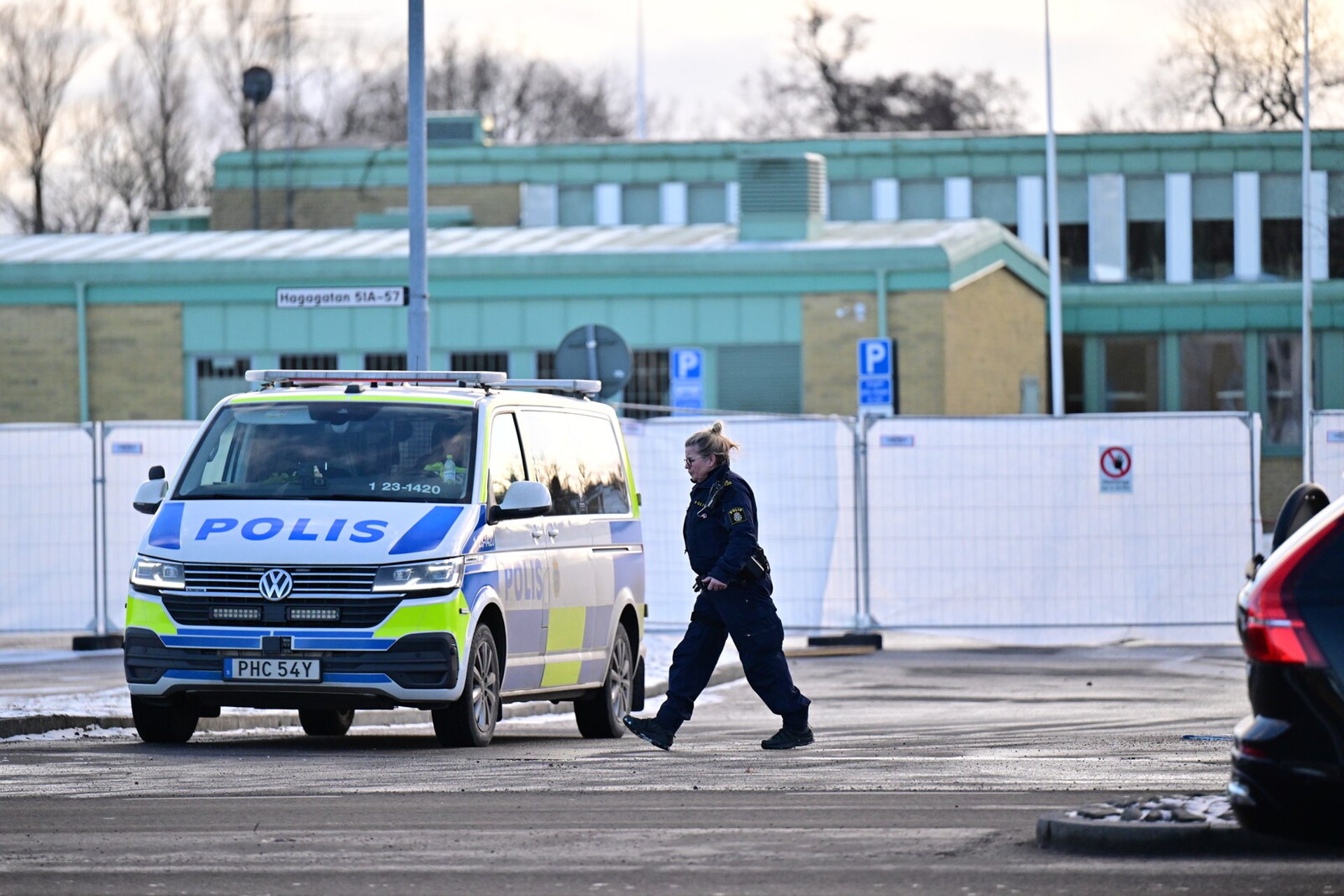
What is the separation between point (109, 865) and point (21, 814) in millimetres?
1579

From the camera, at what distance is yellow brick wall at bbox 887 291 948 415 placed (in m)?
36.9

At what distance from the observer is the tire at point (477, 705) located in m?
12.6

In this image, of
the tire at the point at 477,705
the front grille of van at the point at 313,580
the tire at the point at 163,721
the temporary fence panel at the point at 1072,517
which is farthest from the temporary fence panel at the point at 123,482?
the front grille of van at the point at 313,580

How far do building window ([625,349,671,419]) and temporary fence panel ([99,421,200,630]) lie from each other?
51.8ft

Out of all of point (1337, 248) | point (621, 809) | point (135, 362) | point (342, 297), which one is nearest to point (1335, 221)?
point (1337, 248)

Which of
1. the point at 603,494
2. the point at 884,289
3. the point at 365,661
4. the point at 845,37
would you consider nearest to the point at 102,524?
the point at 603,494

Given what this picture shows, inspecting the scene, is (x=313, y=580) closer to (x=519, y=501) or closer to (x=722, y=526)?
(x=519, y=501)

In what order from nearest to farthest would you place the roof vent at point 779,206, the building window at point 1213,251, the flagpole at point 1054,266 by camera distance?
1. the roof vent at point 779,206
2. the flagpole at point 1054,266
3. the building window at point 1213,251

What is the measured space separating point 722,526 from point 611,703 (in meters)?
2.09

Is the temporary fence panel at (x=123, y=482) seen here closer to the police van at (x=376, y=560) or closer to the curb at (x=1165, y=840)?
the police van at (x=376, y=560)

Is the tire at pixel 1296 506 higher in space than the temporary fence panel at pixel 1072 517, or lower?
higher

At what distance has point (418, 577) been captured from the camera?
12.3 metres

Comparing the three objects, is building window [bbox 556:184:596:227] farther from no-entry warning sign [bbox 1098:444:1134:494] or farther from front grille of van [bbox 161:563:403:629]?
front grille of van [bbox 161:563:403:629]

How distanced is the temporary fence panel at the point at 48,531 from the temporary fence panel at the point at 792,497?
4.89 metres
